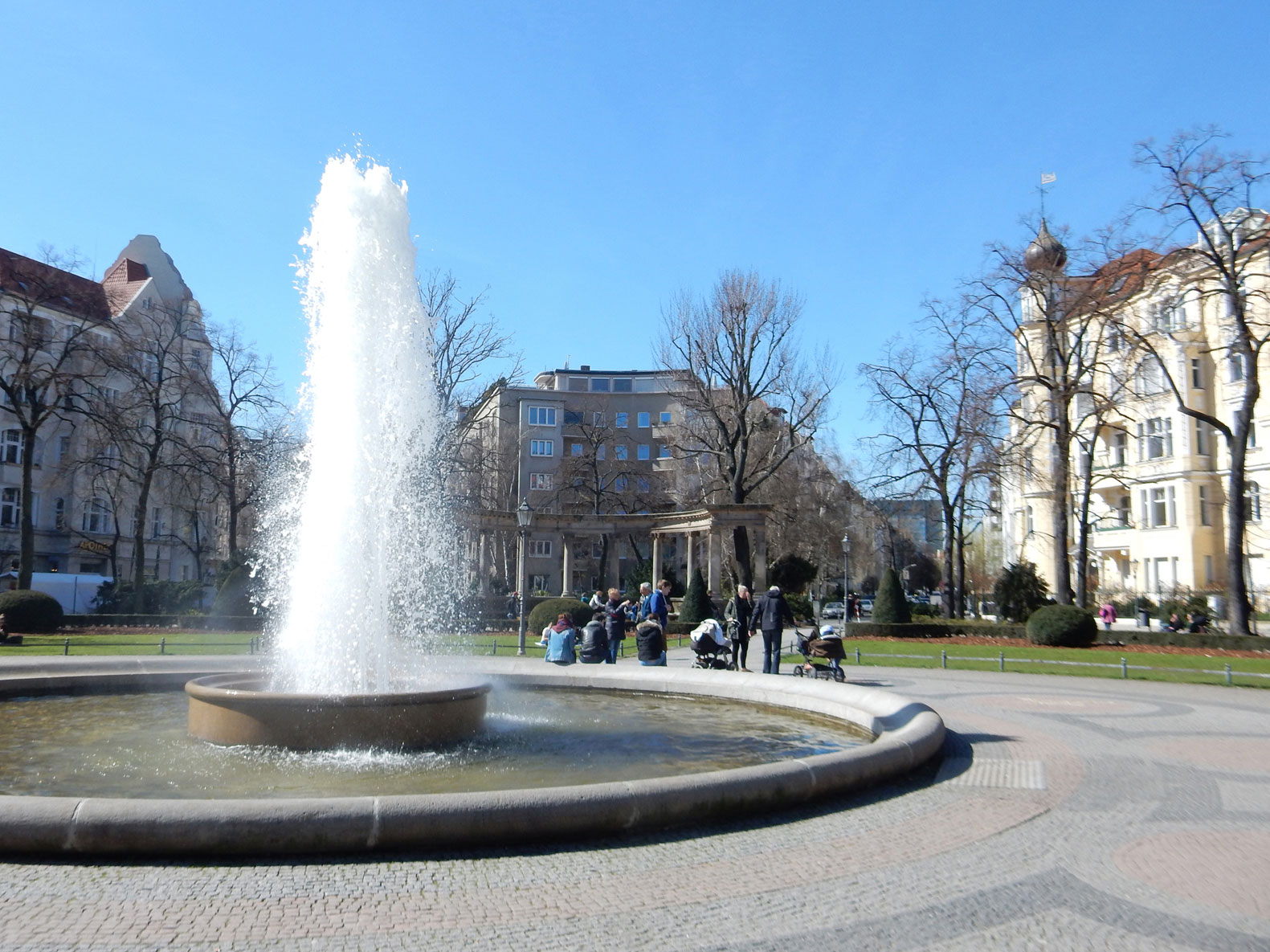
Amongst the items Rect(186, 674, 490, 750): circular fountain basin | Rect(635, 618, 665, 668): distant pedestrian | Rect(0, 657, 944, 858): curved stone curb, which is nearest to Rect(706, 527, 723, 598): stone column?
Rect(635, 618, 665, 668): distant pedestrian

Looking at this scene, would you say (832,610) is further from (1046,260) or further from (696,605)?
(1046,260)

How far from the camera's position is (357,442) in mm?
14258

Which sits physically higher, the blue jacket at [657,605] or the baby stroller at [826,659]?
the blue jacket at [657,605]

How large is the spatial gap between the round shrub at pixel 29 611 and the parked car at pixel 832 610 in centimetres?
4503

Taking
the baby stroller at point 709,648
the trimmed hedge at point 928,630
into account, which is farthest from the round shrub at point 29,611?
the trimmed hedge at point 928,630

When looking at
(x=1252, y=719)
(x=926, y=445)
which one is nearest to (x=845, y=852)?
(x=1252, y=719)

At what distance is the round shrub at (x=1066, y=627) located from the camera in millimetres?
31609

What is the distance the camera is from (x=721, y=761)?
35.0 feet

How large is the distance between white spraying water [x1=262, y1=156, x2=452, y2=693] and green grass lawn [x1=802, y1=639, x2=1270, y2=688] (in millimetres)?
13616

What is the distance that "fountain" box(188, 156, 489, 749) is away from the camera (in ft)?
34.2

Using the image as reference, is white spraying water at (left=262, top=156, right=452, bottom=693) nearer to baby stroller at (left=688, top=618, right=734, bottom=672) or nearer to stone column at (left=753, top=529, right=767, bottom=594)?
baby stroller at (left=688, top=618, right=734, bottom=672)

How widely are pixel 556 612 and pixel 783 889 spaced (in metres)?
27.3

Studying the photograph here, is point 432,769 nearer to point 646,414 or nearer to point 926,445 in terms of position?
point 926,445

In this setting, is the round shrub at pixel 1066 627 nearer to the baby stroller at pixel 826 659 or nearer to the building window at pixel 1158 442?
the baby stroller at pixel 826 659
